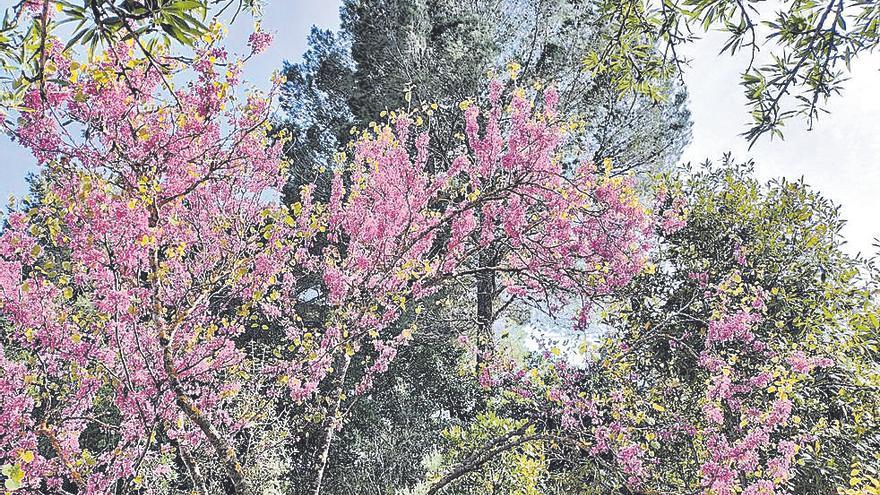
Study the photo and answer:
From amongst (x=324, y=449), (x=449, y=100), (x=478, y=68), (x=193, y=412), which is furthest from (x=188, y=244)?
(x=478, y=68)

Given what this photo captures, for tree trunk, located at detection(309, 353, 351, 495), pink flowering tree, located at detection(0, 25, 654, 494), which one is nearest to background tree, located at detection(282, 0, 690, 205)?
pink flowering tree, located at detection(0, 25, 654, 494)

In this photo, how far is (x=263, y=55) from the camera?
3670mm

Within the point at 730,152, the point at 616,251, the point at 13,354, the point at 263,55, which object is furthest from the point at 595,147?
the point at 13,354

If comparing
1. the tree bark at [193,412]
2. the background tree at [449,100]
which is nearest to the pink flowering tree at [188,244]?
the tree bark at [193,412]

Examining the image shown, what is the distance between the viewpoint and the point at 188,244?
157 inches

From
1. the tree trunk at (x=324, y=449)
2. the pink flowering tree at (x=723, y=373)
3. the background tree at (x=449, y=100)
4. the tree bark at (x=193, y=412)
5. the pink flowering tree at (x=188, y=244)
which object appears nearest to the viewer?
the pink flowering tree at (x=188, y=244)

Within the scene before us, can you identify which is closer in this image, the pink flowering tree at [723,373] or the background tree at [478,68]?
the pink flowering tree at [723,373]

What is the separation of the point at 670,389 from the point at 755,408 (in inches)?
30.1

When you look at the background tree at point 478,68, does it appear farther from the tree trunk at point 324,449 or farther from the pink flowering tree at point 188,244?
the tree trunk at point 324,449

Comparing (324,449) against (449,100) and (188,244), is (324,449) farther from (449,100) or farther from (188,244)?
(449,100)

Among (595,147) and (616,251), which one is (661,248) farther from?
(595,147)

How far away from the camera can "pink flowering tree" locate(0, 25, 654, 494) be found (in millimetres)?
2967

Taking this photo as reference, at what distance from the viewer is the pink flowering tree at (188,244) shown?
2.97 meters

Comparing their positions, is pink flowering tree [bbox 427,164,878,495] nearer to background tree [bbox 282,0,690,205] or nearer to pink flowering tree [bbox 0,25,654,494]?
pink flowering tree [bbox 0,25,654,494]
